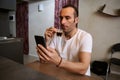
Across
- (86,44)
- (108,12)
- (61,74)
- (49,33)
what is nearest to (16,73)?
(61,74)

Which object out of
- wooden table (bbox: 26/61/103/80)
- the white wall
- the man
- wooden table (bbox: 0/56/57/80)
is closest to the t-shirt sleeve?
the man

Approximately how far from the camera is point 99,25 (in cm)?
313

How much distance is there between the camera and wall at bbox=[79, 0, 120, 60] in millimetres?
2957

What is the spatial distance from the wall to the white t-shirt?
182 centimetres

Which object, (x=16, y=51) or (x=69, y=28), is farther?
(x=16, y=51)

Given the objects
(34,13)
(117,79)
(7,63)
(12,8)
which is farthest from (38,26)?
(7,63)

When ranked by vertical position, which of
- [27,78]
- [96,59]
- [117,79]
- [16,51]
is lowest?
[117,79]

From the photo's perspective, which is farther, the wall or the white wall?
the white wall

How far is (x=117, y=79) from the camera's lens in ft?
9.24

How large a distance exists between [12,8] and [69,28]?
1496 mm

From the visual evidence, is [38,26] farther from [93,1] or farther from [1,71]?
[1,71]

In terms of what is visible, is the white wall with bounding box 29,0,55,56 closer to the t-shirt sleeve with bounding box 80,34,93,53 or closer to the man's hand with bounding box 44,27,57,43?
the man's hand with bounding box 44,27,57,43

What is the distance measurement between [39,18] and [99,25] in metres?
1.78

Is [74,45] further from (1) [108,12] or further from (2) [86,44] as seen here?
(1) [108,12]
